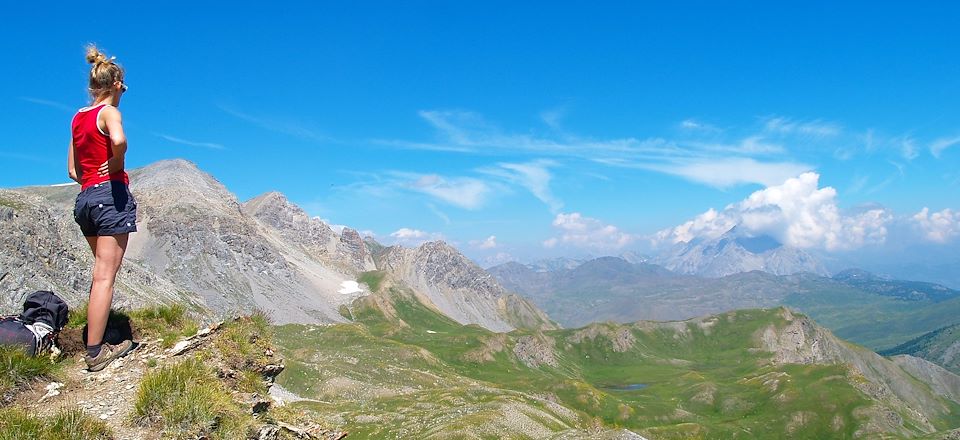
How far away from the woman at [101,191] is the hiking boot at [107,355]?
0.07ft

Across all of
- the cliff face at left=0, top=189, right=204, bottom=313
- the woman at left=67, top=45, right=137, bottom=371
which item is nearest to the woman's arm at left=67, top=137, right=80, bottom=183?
the woman at left=67, top=45, right=137, bottom=371

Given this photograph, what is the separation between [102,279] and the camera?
11.4 metres

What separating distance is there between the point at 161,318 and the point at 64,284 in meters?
142

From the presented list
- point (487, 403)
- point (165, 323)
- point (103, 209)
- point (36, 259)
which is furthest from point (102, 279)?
point (36, 259)

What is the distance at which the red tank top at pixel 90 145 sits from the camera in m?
11.3

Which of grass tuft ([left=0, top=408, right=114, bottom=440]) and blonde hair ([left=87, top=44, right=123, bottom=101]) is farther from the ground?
blonde hair ([left=87, top=44, right=123, bottom=101])

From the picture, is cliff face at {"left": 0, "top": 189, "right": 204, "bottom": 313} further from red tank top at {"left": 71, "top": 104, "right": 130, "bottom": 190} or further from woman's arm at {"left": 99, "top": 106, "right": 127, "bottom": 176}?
woman's arm at {"left": 99, "top": 106, "right": 127, "bottom": 176}

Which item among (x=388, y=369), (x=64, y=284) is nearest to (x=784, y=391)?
(x=388, y=369)

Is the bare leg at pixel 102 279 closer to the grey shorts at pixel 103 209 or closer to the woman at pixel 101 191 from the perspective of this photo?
the woman at pixel 101 191

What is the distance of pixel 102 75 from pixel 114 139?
66.4 inches

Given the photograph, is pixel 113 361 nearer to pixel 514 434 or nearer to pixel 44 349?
pixel 44 349

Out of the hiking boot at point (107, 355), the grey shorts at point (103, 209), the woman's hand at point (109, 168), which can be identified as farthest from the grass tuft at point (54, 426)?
the woman's hand at point (109, 168)

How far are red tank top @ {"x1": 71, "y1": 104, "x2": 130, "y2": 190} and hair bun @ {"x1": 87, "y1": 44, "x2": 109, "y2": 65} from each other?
105 cm

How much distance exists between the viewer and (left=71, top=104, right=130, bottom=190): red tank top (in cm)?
1132
